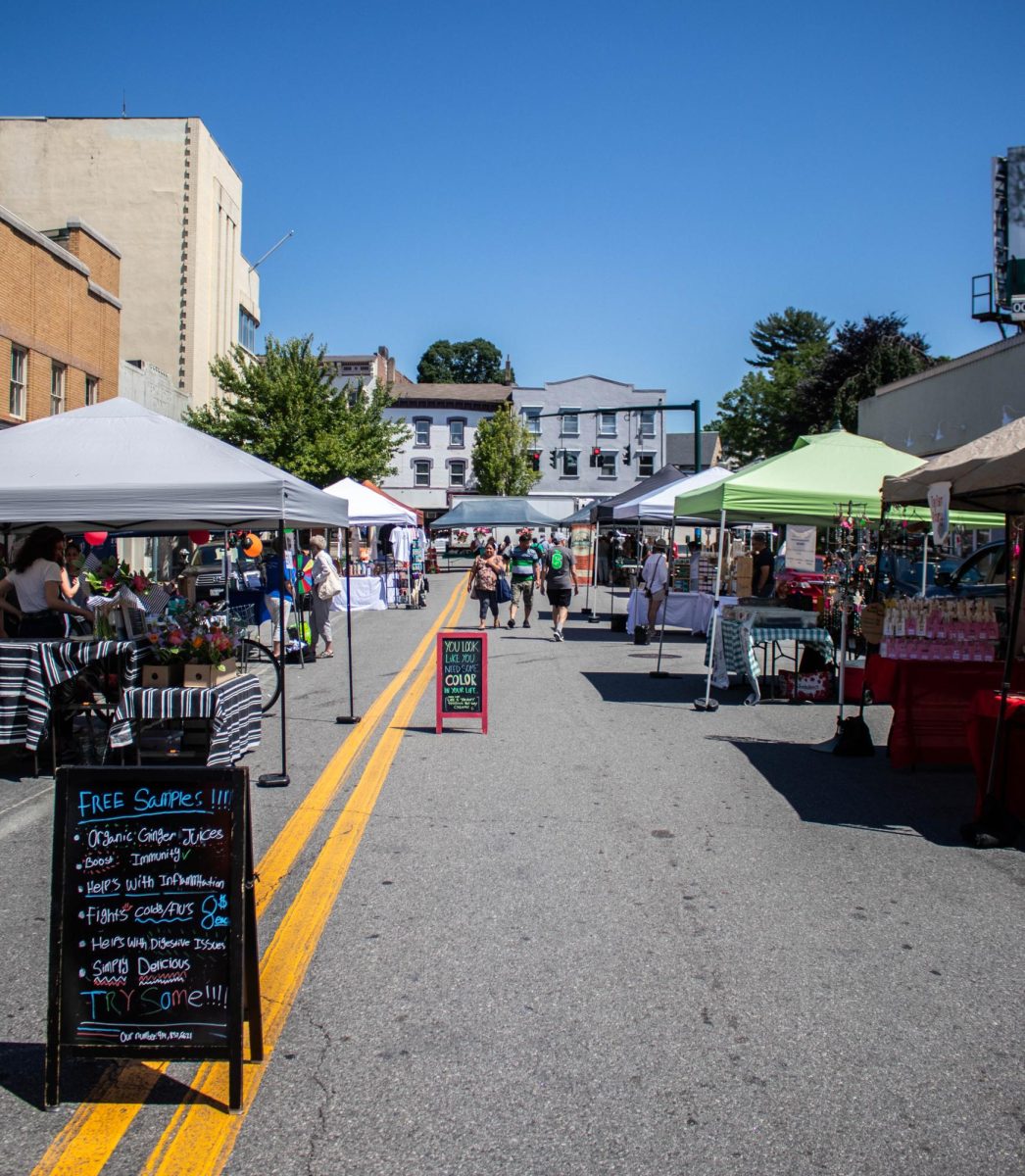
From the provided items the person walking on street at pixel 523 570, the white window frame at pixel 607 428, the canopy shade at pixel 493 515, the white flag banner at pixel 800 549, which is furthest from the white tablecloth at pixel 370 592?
the white window frame at pixel 607 428

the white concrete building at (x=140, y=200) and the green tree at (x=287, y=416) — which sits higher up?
the white concrete building at (x=140, y=200)

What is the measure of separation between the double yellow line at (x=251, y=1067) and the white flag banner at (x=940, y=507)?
4493mm

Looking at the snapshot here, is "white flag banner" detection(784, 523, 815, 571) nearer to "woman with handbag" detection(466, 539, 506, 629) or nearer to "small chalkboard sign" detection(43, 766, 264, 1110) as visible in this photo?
"woman with handbag" detection(466, 539, 506, 629)

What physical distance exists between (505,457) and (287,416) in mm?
36064

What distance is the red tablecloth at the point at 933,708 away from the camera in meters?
8.72

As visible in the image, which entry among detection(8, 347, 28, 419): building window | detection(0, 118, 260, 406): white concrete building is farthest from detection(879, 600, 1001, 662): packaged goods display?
detection(0, 118, 260, 406): white concrete building

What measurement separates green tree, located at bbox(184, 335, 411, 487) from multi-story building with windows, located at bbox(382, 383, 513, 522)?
39326 millimetres

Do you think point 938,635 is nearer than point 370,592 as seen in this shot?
Yes

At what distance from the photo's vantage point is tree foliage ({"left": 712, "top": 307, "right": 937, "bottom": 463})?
4434 centimetres

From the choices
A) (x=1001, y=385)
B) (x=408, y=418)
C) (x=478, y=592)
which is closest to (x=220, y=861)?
(x=478, y=592)

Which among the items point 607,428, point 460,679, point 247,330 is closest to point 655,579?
point 460,679

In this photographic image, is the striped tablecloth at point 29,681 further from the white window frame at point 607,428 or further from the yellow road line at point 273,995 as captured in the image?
the white window frame at point 607,428

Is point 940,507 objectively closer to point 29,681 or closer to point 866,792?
point 866,792

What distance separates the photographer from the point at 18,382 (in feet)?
80.5
